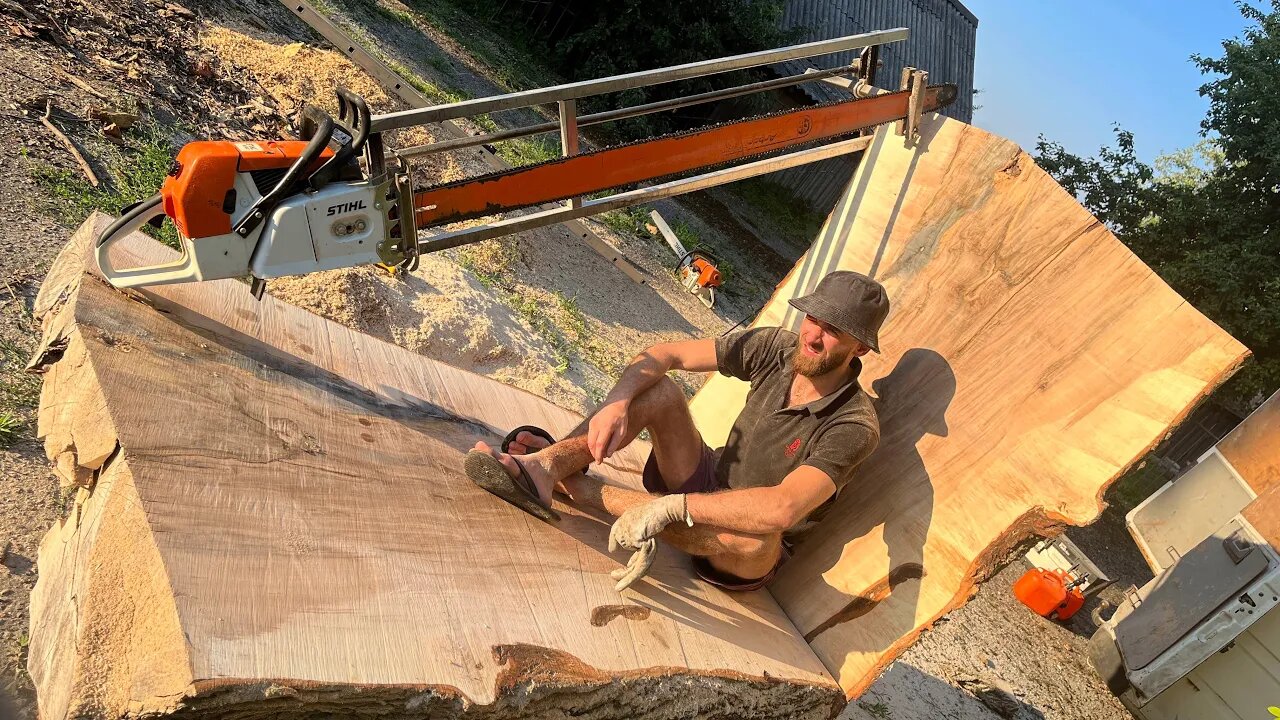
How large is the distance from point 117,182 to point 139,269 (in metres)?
2.49

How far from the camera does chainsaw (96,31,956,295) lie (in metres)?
1.92

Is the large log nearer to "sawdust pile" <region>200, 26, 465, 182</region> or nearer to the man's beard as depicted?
the man's beard

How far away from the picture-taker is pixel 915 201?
3125 millimetres

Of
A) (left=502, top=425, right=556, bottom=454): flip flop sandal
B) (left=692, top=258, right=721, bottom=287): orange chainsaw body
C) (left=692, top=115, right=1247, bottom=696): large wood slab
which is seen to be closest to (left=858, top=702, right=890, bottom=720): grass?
(left=692, top=115, right=1247, bottom=696): large wood slab

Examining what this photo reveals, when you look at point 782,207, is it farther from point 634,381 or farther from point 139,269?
point 139,269

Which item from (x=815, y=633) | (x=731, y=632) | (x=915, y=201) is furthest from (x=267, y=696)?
(x=915, y=201)

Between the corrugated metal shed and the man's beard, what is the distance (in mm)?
10445

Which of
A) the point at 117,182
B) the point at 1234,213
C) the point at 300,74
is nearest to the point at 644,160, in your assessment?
the point at 117,182

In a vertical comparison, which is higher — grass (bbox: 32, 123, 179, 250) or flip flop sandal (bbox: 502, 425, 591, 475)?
flip flop sandal (bbox: 502, 425, 591, 475)

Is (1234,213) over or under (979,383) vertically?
over

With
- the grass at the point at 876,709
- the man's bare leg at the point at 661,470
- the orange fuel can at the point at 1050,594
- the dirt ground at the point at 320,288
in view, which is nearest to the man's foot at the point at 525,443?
the man's bare leg at the point at 661,470

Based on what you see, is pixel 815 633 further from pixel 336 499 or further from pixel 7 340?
pixel 7 340

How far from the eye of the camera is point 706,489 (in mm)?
3006

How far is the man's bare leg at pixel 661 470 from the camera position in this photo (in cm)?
252
